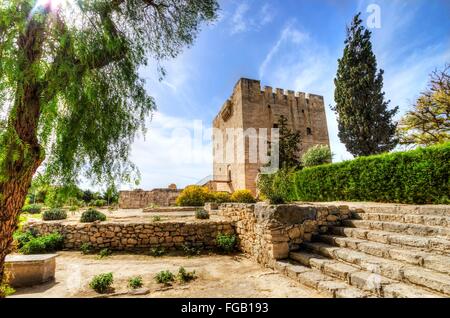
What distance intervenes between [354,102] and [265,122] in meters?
6.56

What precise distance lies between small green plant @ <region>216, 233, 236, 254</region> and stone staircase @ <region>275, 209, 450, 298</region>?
7.65 ft

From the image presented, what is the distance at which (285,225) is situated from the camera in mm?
4656

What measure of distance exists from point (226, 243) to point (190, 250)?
1048 millimetres

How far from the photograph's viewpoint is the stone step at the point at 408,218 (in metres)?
3.54

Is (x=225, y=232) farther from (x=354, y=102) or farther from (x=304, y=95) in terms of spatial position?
(x=304, y=95)

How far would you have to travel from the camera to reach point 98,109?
9.80 ft

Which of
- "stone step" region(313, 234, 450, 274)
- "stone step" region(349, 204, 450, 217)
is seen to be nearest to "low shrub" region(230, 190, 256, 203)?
"stone step" region(349, 204, 450, 217)

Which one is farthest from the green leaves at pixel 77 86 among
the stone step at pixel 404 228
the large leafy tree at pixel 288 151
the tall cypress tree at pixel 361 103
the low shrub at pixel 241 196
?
the tall cypress tree at pixel 361 103

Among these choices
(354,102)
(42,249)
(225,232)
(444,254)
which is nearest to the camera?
(444,254)

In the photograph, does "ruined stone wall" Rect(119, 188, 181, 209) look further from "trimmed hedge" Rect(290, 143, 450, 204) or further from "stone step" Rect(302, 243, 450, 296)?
"stone step" Rect(302, 243, 450, 296)

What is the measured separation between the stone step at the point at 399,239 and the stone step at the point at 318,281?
3.79 ft

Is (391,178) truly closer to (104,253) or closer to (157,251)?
(157,251)

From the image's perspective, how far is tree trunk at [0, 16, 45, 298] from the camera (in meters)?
2.43
